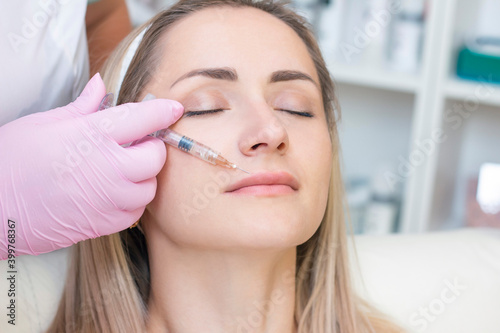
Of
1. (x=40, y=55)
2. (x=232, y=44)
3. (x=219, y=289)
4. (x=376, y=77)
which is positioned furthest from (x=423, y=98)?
(x=40, y=55)

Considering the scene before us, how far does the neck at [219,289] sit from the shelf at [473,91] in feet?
3.37

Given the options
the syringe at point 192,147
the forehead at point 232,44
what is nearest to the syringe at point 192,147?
the syringe at point 192,147

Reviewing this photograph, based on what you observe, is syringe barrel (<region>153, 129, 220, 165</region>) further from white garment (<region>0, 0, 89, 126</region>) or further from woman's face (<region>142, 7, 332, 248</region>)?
white garment (<region>0, 0, 89, 126</region>)

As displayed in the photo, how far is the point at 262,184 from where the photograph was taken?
103 centimetres

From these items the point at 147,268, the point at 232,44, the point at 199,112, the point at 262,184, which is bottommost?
the point at 147,268

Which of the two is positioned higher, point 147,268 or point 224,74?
point 224,74

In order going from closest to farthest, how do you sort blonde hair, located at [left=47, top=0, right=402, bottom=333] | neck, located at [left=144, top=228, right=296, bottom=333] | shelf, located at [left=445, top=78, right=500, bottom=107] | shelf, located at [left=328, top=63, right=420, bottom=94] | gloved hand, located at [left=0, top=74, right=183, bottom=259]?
gloved hand, located at [left=0, top=74, right=183, bottom=259] → neck, located at [left=144, top=228, right=296, bottom=333] → blonde hair, located at [left=47, top=0, right=402, bottom=333] → shelf, located at [left=445, top=78, right=500, bottom=107] → shelf, located at [left=328, top=63, right=420, bottom=94]

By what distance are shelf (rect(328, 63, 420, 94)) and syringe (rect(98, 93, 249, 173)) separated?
1193 mm

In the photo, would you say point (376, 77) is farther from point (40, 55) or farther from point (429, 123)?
point (40, 55)

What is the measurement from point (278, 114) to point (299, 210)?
7.9 inches

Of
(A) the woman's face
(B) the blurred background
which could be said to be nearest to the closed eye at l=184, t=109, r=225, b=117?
(A) the woman's face

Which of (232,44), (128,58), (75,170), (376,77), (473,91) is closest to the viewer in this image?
(75,170)

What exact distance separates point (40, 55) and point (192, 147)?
16.6 inches

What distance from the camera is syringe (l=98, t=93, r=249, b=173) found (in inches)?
40.1
